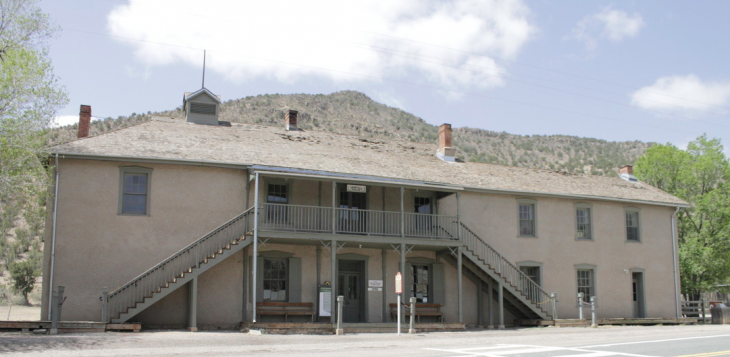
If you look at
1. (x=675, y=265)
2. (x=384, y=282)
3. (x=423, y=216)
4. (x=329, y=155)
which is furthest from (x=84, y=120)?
(x=675, y=265)

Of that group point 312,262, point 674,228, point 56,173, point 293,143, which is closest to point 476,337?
point 312,262

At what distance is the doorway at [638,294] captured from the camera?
93.4 feet

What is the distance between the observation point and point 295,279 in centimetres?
2228

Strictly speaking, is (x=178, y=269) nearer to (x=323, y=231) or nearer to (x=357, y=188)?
(x=323, y=231)

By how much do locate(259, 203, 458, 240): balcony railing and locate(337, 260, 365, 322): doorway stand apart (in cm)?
145

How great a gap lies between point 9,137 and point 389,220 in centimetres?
1242

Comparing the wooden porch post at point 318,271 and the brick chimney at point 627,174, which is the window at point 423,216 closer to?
the wooden porch post at point 318,271

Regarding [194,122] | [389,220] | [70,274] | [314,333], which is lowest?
[314,333]

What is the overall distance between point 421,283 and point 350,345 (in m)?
9.35

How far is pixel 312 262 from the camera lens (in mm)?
22719

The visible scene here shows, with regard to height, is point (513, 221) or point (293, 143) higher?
point (293, 143)

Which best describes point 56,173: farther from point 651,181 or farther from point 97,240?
point 651,181

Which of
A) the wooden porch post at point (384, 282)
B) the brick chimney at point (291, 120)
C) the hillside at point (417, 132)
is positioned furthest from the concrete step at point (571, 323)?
the hillside at point (417, 132)

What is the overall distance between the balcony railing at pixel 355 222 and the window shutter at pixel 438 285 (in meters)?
1.39
